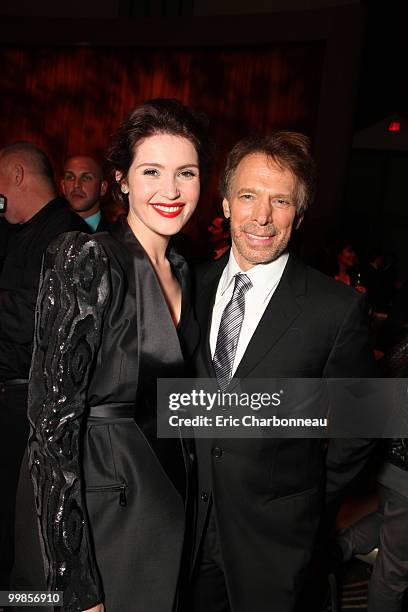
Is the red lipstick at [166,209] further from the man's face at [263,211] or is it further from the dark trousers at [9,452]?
the dark trousers at [9,452]

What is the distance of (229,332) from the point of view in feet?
6.17

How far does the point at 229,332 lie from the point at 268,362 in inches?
5.9

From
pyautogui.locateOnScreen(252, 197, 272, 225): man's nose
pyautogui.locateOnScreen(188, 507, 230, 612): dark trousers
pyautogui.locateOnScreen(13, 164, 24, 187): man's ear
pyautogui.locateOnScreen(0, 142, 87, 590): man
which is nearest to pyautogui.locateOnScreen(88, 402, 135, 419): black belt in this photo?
pyautogui.locateOnScreen(188, 507, 230, 612): dark trousers

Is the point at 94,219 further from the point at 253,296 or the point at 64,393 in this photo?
the point at 64,393

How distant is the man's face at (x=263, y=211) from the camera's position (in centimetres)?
190

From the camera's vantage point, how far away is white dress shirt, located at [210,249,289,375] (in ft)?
6.23

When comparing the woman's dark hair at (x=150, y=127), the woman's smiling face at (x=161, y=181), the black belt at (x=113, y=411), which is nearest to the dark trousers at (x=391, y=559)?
the black belt at (x=113, y=411)

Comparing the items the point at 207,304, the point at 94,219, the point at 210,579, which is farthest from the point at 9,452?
the point at 94,219

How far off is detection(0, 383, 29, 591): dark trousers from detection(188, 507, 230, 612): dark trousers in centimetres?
97

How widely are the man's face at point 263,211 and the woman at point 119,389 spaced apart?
0.89 feet

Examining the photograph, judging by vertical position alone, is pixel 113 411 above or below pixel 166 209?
below

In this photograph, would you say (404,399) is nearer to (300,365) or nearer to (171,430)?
(300,365)

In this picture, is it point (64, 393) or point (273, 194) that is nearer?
point (64, 393)

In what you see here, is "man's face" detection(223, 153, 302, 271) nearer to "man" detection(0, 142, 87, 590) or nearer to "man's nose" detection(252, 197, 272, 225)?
"man's nose" detection(252, 197, 272, 225)
